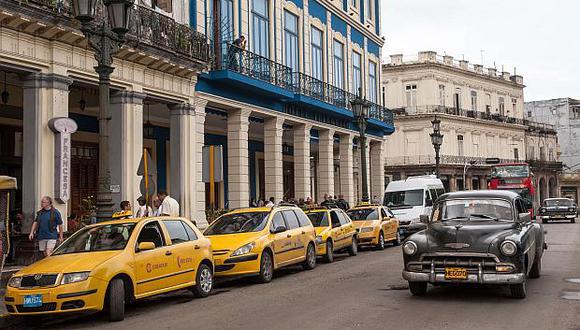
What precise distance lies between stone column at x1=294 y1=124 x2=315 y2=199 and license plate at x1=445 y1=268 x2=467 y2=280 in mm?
18781

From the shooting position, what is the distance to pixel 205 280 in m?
12.2

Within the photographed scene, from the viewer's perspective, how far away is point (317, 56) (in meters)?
30.8

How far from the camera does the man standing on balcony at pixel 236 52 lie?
22.6 metres

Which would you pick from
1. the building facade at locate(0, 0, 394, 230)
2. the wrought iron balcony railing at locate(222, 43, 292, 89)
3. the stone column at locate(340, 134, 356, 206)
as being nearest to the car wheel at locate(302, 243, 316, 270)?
the building facade at locate(0, 0, 394, 230)

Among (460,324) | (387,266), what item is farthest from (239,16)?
(460,324)

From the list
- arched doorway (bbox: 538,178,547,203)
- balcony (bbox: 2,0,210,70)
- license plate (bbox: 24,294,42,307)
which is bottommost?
license plate (bbox: 24,294,42,307)

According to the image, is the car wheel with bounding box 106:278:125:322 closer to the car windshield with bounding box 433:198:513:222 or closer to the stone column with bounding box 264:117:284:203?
the car windshield with bounding box 433:198:513:222

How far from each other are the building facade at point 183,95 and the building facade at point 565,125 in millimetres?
59262

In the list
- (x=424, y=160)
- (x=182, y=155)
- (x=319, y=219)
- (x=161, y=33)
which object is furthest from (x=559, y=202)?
(x=161, y=33)

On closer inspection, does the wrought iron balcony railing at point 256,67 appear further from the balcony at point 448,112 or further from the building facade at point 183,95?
the balcony at point 448,112

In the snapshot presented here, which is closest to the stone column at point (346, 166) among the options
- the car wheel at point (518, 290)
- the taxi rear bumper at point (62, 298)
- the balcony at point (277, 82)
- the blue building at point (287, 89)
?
the blue building at point (287, 89)

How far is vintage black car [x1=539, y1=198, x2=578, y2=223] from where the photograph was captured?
40.6 m

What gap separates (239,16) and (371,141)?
1659 cm

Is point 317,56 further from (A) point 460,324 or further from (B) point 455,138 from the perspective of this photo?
(B) point 455,138
